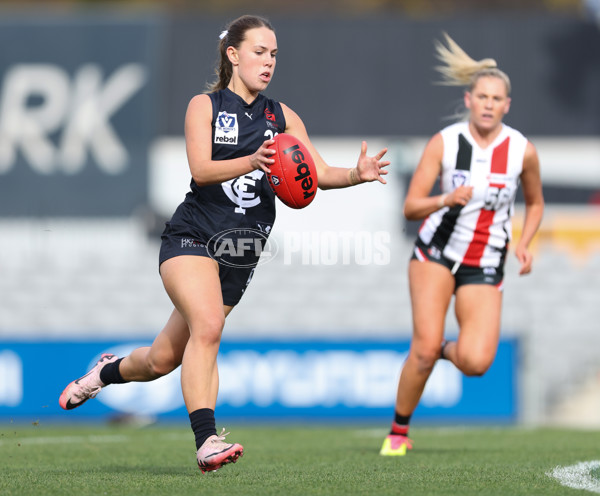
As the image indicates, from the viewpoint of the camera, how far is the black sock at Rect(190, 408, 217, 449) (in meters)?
4.39

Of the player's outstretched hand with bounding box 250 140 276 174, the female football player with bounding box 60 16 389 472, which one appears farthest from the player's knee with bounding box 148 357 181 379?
the player's outstretched hand with bounding box 250 140 276 174

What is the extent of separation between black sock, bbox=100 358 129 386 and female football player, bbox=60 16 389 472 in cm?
18

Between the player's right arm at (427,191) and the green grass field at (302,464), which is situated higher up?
the player's right arm at (427,191)

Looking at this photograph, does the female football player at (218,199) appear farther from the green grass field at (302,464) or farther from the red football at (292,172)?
the green grass field at (302,464)

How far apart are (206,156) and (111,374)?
1.31 m

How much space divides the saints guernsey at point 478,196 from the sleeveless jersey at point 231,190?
57.0 inches

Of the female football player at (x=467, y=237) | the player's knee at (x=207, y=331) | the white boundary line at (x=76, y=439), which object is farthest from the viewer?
the white boundary line at (x=76, y=439)

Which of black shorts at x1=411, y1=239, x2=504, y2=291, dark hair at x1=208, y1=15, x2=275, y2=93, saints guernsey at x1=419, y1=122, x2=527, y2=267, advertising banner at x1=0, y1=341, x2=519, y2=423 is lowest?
advertising banner at x1=0, y1=341, x2=519, y2=423

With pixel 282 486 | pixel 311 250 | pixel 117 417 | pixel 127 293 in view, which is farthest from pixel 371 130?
pixel 282 486

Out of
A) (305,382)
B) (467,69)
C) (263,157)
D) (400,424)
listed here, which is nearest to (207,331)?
(263,157)

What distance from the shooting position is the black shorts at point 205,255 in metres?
4.69

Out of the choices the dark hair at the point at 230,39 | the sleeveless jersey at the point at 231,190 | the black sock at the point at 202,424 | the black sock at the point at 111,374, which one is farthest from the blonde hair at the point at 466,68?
the black sock at the point at 202,424

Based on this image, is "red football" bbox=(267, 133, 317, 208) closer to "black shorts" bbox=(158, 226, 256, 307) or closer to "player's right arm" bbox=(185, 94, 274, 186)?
"player's right arm" bbox=(185, 94, 274, 186)

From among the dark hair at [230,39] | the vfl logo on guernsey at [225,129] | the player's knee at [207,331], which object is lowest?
the player's knee at [207,331]
